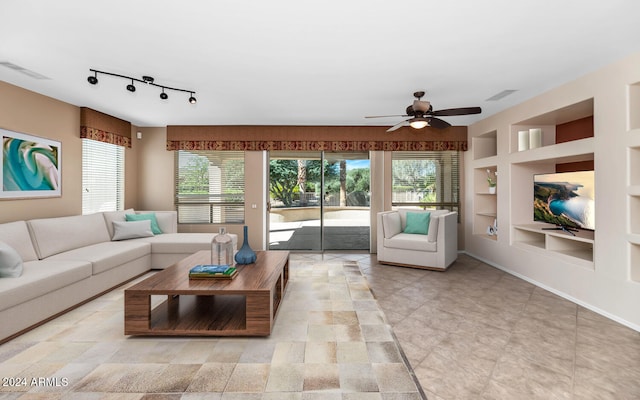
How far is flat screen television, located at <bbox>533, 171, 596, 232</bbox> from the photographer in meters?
3.25

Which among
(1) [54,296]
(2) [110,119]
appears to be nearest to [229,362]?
(1) [54,296]

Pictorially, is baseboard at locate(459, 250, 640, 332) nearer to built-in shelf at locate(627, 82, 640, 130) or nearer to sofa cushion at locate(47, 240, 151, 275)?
built-in shelf at locate(627, 82, 640, 130)

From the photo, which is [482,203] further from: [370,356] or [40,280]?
[40,280]

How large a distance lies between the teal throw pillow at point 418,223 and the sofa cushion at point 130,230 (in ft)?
13.4

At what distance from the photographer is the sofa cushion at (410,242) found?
4.50m

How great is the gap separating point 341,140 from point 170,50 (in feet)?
11.4

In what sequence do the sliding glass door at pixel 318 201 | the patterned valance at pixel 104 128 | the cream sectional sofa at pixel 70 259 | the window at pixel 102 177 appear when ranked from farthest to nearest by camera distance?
the sliding glass door at pixel 318 201 → the window at pixel 102 177 → the patterned valance at pixel 104 128 → the cream sectional sofa at pixel 70 259

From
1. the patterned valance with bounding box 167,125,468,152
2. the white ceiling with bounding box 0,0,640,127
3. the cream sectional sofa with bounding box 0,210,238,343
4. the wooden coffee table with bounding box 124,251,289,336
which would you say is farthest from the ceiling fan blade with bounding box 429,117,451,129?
the cream sectional sofa with bounding box 0,210,238,343

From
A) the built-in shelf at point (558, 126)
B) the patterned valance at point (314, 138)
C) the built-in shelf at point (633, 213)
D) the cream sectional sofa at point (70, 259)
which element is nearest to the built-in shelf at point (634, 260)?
the built-in shelf at point (633, 213)

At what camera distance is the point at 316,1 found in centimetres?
204

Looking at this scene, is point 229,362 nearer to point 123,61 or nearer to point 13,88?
point 123,61

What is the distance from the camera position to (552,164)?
14.4ft

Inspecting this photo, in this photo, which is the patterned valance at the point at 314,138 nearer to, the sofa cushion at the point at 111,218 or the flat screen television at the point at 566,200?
the sofa cushion at the point at 111,218

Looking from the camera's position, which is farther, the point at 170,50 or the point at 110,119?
the point at 110,119
